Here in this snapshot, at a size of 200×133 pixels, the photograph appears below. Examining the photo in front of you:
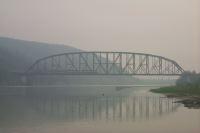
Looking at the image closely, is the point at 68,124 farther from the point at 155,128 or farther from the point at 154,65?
the point at 154,65

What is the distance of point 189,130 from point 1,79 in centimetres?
8711

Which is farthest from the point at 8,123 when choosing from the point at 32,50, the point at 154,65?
Answer: the point at 32,50

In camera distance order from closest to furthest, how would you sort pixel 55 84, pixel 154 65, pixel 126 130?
pixel 126 130 < pixel 154 65 < pixel 55 84

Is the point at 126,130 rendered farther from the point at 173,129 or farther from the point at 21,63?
the point at 21,63

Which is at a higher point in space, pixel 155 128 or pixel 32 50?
pixel 32 50

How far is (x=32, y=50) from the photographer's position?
196000 millimetres

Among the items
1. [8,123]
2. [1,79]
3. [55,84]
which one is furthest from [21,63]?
[8,123]

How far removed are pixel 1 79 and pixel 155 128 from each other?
85776 millimetres

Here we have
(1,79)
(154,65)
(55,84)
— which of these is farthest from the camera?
(55,84)

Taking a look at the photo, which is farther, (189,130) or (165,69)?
(165,69)

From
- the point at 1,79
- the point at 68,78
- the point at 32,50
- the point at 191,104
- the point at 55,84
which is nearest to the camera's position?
the point at 191,104

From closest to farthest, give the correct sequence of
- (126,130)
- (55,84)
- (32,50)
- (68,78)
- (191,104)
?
(126,130) → (191,104) → (55,84) → (68,78) → (32,50)

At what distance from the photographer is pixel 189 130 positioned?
2147 centimetres

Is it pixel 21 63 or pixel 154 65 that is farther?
pixel 21 63
